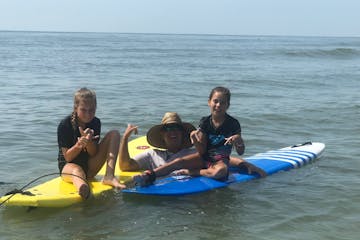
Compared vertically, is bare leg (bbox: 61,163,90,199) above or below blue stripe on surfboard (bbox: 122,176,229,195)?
above

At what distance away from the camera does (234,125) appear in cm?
586

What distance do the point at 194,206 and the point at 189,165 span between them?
0.70 m

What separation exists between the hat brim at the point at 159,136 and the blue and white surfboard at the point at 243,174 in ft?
1.67

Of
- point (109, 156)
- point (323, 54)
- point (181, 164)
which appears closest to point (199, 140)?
point (181, 164)

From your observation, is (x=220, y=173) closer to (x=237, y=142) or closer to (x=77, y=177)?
(x=237, y=142)

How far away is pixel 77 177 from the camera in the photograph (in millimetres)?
5316

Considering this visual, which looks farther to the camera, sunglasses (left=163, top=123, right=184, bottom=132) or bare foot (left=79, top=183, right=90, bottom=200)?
sunglasses (left=163, top=123, right=184, bottom=132)

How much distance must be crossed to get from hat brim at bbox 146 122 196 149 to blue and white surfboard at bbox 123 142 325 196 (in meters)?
0.51

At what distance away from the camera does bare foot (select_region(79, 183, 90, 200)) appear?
203 inches

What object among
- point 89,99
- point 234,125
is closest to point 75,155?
point 89,99

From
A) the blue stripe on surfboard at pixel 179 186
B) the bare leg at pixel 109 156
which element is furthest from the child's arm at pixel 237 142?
the bare leg at pixel 109 156

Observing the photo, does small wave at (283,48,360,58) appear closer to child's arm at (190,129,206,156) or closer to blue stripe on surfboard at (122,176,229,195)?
child's arm at (190,129,206,156)

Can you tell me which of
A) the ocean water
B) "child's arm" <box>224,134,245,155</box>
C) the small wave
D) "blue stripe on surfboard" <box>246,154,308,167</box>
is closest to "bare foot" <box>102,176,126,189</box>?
the ocean water

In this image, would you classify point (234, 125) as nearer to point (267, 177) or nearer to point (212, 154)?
point (212, 154)
